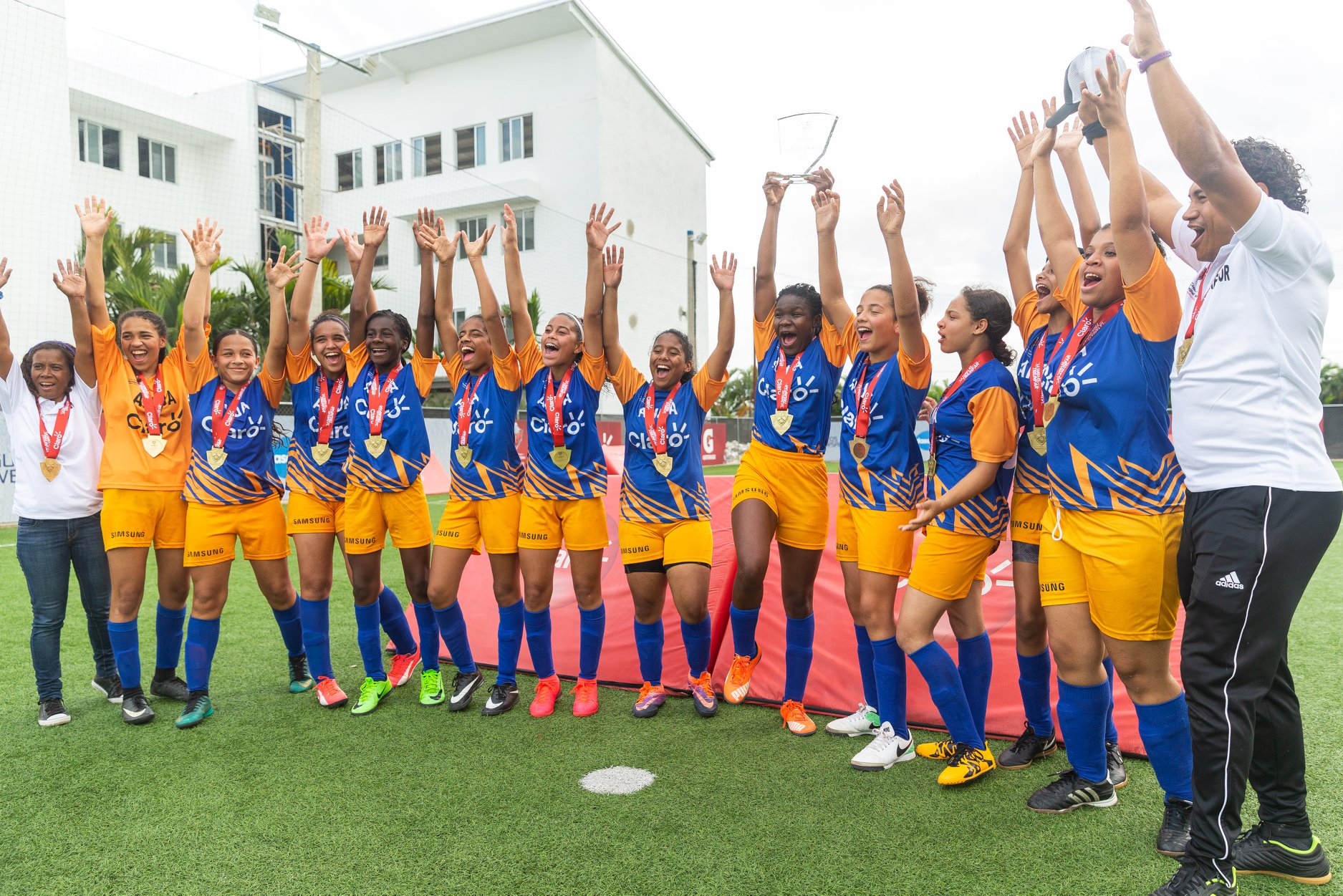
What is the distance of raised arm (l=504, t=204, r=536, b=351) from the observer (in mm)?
4391

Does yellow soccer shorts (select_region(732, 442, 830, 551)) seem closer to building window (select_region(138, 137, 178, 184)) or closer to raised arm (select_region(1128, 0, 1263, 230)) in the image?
raised arm (select_region(1128, 0, 1263, 230))

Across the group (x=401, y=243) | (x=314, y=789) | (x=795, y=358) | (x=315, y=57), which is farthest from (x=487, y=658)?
(x=401, y=243)

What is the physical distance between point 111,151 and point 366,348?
22335 millimetres

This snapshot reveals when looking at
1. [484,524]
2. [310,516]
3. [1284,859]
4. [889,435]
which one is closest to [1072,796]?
[1284,859]

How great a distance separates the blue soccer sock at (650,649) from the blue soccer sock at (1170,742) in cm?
234

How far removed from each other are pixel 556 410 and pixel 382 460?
96 centimetres

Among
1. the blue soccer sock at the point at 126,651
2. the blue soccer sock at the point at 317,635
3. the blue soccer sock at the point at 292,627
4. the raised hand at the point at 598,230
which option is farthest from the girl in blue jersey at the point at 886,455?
the blue soccer sock at the point at 126,651

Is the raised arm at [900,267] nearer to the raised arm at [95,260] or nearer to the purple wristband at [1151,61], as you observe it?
the purple wristband at [1151,61]

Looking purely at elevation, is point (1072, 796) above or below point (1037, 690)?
below

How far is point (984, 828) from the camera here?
2.98 m

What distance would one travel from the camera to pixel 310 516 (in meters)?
4.52

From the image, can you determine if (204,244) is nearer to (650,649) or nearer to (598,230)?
(598,230)

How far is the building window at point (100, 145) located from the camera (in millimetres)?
20562

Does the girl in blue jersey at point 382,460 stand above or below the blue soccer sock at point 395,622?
above
